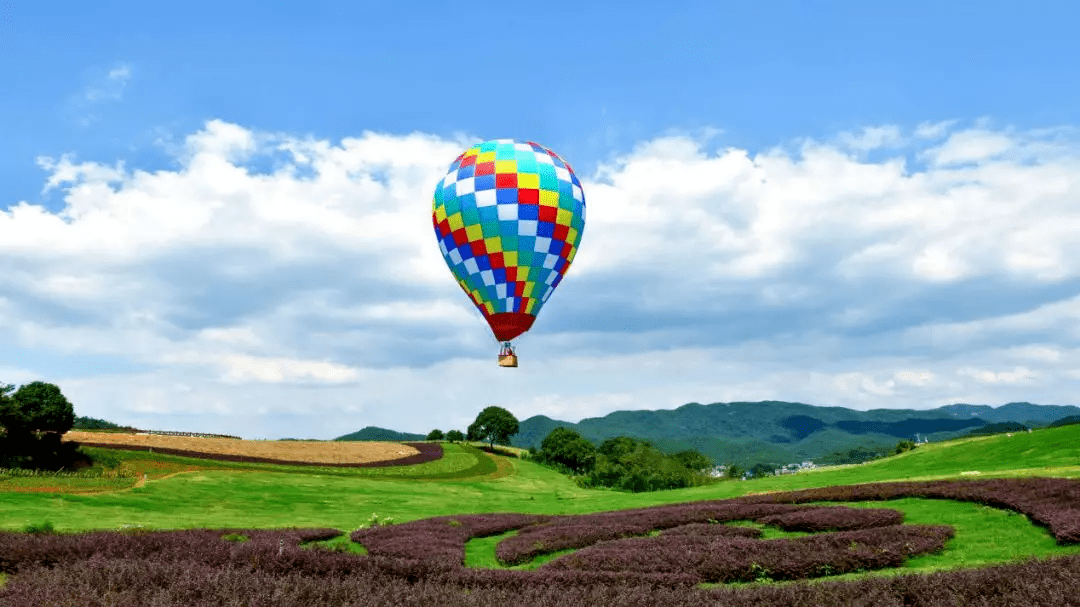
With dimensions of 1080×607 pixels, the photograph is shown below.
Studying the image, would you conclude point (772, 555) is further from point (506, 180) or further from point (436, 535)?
point (506, 180)

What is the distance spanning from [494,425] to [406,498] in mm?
57907

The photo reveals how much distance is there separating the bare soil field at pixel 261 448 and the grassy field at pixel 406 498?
586 cm

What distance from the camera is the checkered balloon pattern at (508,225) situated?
132 ft

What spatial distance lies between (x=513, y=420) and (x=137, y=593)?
340 ft

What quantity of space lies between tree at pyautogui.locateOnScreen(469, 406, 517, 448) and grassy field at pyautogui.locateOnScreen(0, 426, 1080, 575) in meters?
33.7

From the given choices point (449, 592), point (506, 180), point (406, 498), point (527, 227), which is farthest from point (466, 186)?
point (449, 592)

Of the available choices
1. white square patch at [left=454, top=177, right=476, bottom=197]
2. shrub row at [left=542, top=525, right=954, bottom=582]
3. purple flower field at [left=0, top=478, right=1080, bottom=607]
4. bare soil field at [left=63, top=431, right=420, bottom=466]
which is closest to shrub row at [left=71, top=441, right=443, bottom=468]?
bare soil field at [left=63, top=431, right=420, bottom=466]

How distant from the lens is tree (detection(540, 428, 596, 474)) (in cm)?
10350

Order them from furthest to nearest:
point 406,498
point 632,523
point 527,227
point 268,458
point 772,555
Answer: point 268,458, point 406,498, point 527,227, point 632,523, point 772,555

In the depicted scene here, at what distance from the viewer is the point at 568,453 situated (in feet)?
340

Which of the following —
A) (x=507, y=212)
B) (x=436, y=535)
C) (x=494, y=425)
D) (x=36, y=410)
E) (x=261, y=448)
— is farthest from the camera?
(x=494, y=425)

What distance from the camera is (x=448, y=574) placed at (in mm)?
11812

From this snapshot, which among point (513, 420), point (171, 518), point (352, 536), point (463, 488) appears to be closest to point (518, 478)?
point (463, 488)

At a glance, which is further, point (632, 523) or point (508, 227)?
point (508, 227)
